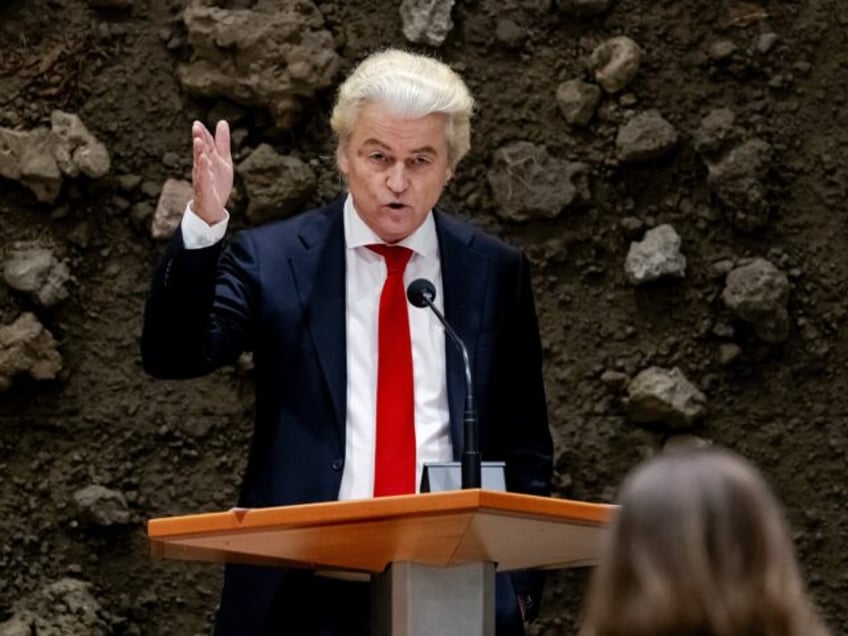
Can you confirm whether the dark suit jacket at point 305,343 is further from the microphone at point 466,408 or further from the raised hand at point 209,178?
the microphone at point 466,408

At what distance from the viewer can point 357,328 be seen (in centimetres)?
351

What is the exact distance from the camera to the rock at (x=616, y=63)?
4.92 meters

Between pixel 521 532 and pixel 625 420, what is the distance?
1946 millimetres

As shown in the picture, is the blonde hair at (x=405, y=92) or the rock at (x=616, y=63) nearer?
the blonde hair at (x=405, y=92)

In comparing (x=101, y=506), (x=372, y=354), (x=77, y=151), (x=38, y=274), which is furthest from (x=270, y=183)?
(x=372, y=354)

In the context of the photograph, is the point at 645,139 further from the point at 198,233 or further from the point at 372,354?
the point at 198,233

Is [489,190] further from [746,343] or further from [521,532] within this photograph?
[521,532]

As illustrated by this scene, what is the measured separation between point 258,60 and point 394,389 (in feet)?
5.19

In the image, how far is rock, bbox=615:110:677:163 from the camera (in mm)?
4887

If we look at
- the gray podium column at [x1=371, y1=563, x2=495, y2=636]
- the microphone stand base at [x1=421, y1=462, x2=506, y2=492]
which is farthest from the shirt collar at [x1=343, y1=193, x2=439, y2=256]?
the gray podium column at [x1=371, y1=563, x2=495, y2=636]

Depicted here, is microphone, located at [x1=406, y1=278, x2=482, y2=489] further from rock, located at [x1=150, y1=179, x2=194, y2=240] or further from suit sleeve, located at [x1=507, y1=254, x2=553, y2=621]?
rock, located at [x1=150, y1=179, x2=194, y2=240]

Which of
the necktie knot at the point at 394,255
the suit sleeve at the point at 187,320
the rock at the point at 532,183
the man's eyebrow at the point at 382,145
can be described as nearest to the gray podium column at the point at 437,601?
the suit sleeve at the point at 187,320

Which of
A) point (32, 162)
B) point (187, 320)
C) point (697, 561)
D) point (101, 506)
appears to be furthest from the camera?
point (32, 162)

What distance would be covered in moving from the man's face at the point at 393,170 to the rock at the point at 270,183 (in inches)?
47.5
